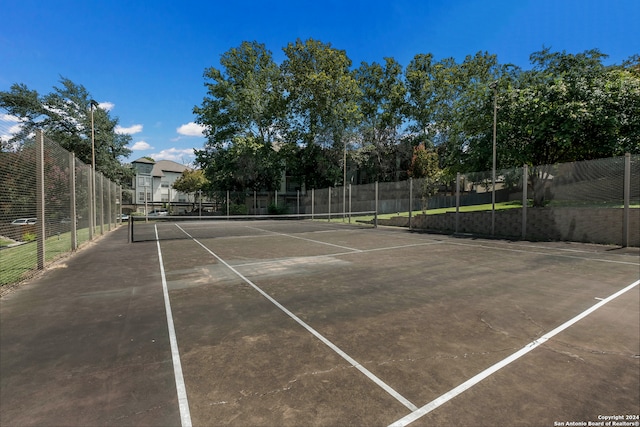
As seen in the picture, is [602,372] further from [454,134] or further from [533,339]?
[454,134]

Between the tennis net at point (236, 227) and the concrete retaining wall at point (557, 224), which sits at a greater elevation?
the concrete retaining wall at point (557, 224)

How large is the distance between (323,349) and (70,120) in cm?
4246

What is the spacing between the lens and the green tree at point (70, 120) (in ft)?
107

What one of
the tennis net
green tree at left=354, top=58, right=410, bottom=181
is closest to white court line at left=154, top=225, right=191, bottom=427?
the tennis net

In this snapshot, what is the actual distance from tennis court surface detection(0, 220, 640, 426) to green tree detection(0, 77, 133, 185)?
3418cm

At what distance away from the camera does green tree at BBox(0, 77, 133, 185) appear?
107 feet

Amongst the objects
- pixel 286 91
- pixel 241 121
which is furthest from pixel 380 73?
pixel 241 121

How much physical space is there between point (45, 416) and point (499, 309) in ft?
17.8

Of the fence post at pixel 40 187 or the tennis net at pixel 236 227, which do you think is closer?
the fence post at pixel 40 187

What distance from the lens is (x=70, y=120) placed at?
34094mm

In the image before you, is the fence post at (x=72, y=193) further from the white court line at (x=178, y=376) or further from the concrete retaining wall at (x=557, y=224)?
the concrete retaining wall at (x=557, y=224)

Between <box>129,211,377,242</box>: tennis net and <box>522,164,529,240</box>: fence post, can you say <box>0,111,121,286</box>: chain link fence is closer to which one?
<box>129,211,377,242</box>: tennis net

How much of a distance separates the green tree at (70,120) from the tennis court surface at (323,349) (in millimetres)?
34185

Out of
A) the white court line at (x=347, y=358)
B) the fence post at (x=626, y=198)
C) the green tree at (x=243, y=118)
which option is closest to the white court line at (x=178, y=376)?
the white court line at (x=347, y=358)
